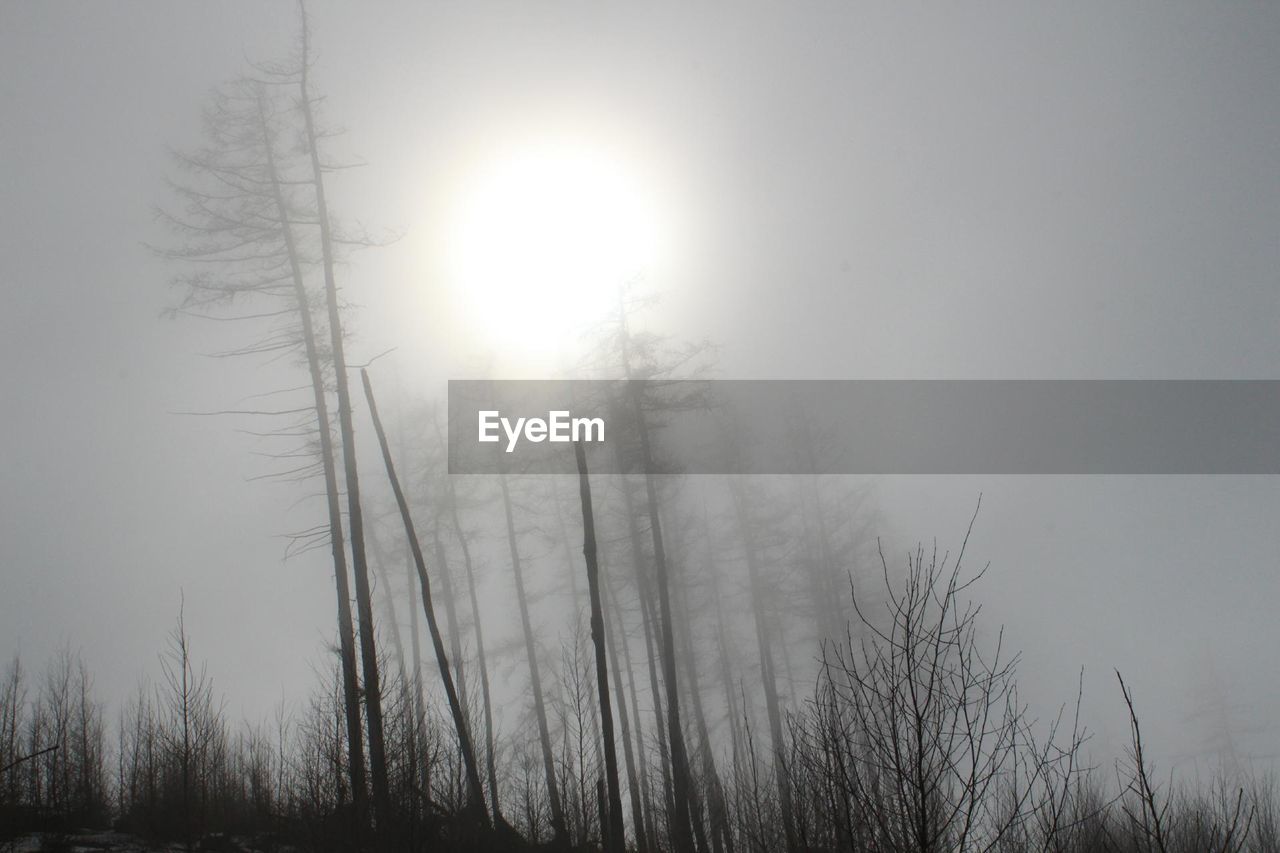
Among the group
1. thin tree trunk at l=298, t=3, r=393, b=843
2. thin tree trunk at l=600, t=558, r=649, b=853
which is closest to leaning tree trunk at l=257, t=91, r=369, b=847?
thin tree trunk at l=298, t=3, r=393, b=843

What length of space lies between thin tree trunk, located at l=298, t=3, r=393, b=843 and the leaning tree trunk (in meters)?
0.22

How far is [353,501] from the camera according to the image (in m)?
13.4

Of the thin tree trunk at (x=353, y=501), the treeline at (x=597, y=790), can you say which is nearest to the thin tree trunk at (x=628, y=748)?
the treeline at (x=597, y=790)

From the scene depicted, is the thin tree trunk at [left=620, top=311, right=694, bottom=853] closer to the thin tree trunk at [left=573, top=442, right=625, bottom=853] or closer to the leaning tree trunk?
the thin tree trunk at [left=573, top=442, right=625, bottom=853]

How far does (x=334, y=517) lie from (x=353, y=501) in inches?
16.9

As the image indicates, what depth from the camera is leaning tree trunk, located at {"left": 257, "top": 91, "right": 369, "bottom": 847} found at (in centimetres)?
1173

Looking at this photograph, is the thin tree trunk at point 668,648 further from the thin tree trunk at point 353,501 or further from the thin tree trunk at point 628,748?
the thin tree trunk at point 353,501

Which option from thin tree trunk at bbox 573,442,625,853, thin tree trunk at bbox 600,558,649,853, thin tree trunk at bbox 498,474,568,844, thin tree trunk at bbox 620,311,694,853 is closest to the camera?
thin tree trunk at bbox 573,442,625,853

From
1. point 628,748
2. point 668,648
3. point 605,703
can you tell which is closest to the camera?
point 605,703

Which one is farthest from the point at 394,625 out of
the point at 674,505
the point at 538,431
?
the point at 674,505

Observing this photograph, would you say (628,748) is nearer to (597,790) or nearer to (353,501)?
(597,790)

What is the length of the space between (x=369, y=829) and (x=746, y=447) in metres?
17.8

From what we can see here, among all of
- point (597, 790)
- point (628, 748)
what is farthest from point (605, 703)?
point (628, 748)

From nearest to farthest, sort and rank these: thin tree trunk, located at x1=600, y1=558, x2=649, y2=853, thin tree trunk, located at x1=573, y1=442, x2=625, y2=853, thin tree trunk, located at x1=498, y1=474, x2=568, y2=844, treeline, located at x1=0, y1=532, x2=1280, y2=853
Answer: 1. treeline, located at x1=0, y1=532, x2=1280, y2=853
2. thin tree trunk, located at x1=573, y1=442, x2=625, y2=853
3. thin tree trunk, located at x1=600, y1=558, x2=649, y2=853
4. thin tree trunk, located at x1=498, y1=474, x2=568, y2=844
